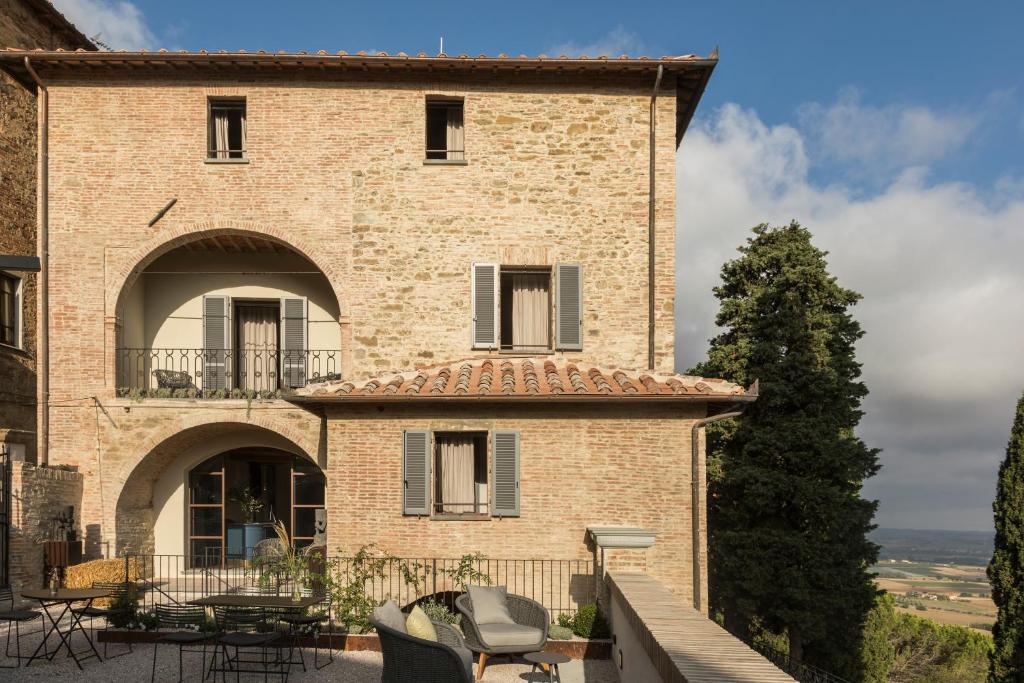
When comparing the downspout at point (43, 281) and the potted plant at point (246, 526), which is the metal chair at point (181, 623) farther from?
the potted plant at point (246, 526)

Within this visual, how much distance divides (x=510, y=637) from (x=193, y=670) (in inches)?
142

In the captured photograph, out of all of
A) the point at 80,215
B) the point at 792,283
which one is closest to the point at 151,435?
the point at 80,215

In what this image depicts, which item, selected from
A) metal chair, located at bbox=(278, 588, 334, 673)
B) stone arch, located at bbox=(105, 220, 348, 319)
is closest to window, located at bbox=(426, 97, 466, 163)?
stone arch, located at bbox=(105, 220, 348, 319)

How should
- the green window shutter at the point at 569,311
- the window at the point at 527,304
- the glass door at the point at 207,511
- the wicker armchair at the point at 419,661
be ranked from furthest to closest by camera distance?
the glass door at the point at 207,511
the window at the point at 527,304
the green window shutter at the point at 569,311
the wicker armchair at the point at 419,661

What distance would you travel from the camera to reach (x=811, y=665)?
61.9ft

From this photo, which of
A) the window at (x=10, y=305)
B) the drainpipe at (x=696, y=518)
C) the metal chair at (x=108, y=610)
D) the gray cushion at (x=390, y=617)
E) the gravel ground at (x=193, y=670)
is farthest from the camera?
the window at (x=10, y=305)

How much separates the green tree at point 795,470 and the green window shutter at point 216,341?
35.8 ft

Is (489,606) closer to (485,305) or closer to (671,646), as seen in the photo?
(671,646)

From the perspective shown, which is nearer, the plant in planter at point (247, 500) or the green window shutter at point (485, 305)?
the green window shutter at point (485, 305)

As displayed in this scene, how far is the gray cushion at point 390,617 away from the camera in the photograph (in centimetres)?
711

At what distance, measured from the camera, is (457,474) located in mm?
12711

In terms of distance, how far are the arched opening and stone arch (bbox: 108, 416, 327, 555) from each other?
3.18 ft

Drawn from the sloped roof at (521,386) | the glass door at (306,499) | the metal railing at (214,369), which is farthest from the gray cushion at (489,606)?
the glass door at (306,499)

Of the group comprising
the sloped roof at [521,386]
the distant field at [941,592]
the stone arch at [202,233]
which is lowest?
the distant field at [941,592]
